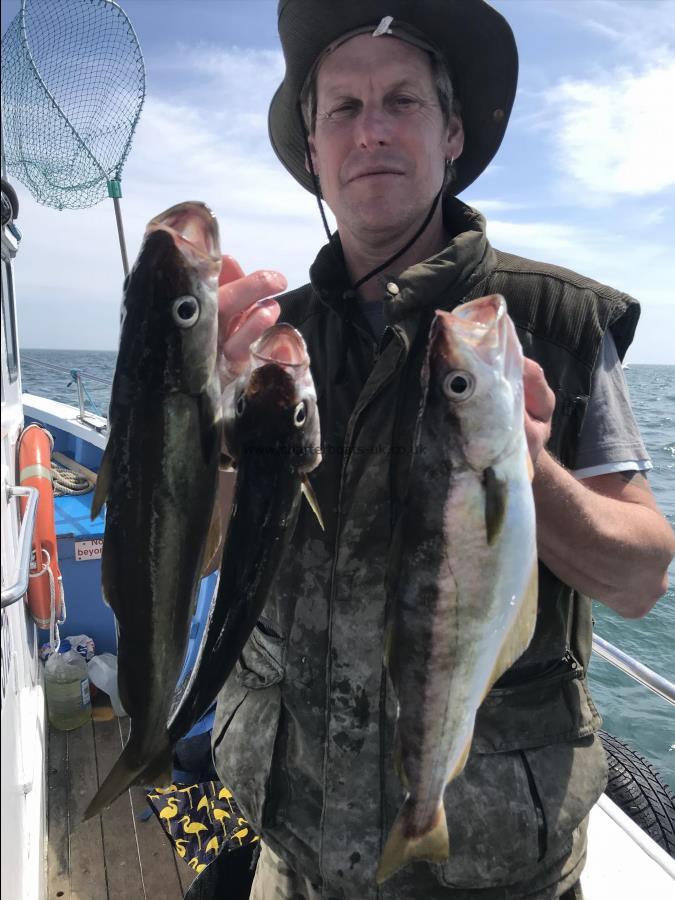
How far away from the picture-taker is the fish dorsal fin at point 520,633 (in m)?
1.72

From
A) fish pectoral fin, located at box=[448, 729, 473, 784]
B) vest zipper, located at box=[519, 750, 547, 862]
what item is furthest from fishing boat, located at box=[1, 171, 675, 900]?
vest zipper, located at box=[519, 750, 547, 862]

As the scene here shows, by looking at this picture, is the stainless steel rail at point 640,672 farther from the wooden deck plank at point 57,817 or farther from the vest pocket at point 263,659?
the wooden deck plank at point 57,817

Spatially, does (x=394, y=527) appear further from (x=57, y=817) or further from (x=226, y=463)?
(x=57, y=817)

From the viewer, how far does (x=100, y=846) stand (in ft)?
15.1

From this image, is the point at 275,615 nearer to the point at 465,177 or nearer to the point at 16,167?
the point at 465,177

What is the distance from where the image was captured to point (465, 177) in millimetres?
3201

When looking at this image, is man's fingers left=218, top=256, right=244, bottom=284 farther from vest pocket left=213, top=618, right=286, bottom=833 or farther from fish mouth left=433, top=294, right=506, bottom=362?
vest pocket left=213, top=618, right=286, bottom=833

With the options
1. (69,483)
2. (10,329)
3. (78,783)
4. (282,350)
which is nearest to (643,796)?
(282,350)

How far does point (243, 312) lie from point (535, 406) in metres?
0.87

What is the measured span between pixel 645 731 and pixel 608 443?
28.5 feet

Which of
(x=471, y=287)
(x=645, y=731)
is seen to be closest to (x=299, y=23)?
(x=471, y=287)

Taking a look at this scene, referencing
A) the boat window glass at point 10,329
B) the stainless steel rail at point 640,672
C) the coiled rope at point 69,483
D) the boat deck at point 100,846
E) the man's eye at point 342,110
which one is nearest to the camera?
the man's eye at point 342,110

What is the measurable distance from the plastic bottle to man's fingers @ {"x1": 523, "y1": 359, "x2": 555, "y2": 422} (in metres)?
5.41

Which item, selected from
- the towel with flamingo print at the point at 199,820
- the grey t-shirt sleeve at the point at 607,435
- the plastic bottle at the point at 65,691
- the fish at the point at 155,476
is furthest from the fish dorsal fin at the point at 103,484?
the plastic bottle at the point at 65,691
